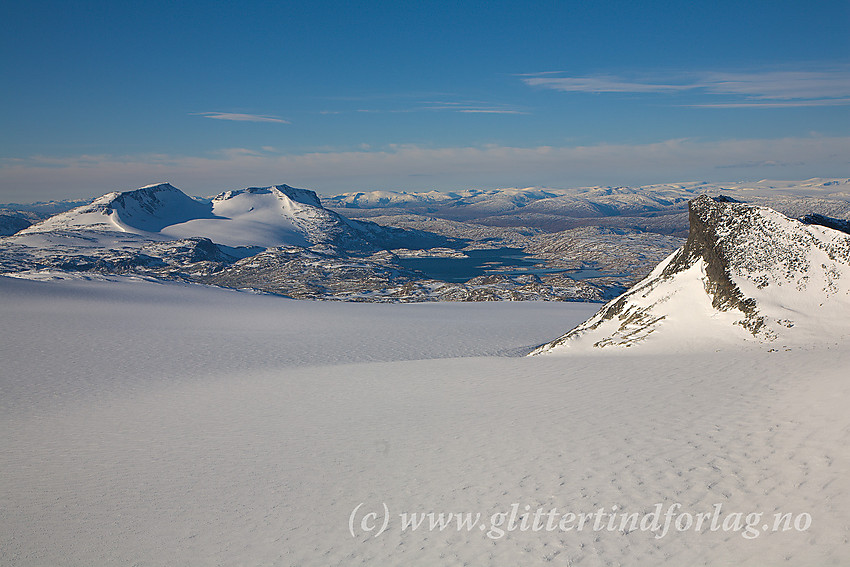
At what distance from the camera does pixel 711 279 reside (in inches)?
967

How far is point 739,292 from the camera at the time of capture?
74.6 feet

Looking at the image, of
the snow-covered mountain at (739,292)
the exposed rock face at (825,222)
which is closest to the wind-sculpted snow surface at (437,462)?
the snow-covered mountain at (739,292)

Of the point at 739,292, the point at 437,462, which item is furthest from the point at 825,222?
the point at 437,462

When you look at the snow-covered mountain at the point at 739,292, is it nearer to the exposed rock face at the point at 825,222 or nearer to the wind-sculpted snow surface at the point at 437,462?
the exposed rock face at the point at 825,222

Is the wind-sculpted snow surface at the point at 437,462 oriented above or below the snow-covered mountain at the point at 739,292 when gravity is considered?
below

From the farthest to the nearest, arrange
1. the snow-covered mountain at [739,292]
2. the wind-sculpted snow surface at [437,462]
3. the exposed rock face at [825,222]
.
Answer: the exposed rock face at [825,222]
the snow-covered mountain at [739,292]
the wind-sculpted snow surface at [437,462]

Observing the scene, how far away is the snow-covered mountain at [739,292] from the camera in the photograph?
66.8ft

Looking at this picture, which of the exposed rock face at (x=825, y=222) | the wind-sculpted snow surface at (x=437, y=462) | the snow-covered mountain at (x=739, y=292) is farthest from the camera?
the exposed rock face at (x=825, y=222)

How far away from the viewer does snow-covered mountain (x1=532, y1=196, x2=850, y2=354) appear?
20.4 meters

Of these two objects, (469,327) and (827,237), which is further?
(469,327)

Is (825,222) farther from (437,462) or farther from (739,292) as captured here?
(437,462)

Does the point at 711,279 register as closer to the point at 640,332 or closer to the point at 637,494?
the point at 640,332

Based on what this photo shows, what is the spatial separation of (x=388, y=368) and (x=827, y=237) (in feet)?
70.2

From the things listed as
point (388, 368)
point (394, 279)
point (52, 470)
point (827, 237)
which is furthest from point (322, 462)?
point (394, 279)
